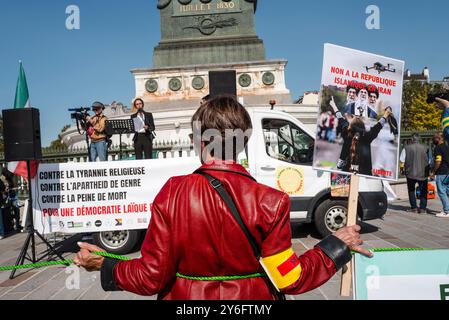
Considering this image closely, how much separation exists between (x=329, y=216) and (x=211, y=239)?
6045 millimetres

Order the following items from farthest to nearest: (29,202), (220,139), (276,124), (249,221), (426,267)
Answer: (276,124) → (29,202) → (426,267) → (220,139) → (249,221)

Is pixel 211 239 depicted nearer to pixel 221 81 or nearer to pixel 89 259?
pixel 89 259

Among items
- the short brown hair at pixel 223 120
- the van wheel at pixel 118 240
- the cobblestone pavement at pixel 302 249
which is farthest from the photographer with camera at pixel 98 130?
the short brown hair at pixel 223 120

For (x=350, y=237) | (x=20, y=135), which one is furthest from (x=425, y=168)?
(x=350, y=237)

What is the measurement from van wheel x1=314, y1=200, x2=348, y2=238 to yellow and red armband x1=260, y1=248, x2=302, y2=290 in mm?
5788

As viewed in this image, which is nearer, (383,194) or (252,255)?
(252,255)

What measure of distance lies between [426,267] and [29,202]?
5967mm

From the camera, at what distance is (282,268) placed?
1573mm

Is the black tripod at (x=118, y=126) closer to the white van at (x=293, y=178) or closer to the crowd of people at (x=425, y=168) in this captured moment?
the white van at (x=293, y=178)

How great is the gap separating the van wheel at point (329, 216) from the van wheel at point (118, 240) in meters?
3.31

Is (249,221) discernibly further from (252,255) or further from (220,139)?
(220,139)

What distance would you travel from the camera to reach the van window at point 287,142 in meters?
7.08

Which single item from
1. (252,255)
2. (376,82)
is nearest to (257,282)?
(252,255)

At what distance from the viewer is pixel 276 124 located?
7.17m
